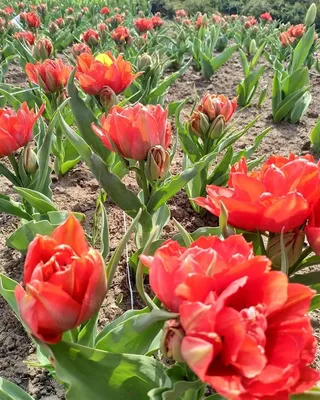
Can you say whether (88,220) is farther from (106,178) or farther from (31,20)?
(31,20)

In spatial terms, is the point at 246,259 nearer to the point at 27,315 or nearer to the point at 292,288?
the point at 292,288

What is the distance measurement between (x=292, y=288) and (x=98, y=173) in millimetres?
806

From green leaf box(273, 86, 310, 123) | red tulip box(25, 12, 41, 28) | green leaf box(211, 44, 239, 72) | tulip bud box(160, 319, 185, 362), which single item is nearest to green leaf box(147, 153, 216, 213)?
tulip bud box(160, 319, 185, 362)

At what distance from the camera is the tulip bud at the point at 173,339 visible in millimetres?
600

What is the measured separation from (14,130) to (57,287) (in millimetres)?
832

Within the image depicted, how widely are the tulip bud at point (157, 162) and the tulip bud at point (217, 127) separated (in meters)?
0.47

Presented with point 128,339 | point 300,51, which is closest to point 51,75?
point 128,339

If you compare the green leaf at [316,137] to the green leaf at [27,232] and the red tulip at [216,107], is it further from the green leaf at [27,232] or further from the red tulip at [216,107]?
the green leaf at [27,232]

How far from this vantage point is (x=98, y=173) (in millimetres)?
1307

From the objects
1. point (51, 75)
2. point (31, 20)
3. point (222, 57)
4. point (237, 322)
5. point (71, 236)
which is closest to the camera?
point (237, 322)

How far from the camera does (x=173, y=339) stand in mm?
610

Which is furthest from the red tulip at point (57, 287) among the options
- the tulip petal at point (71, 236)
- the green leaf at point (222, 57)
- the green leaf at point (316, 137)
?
the green leaf at point (222, 57)

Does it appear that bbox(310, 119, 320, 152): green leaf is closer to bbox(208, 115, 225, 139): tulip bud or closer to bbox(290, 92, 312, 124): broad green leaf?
bbox(290, 92, 312, 124): broad green leaf

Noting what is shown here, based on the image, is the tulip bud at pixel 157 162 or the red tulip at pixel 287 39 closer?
the tulip bud at pixel 157 162
